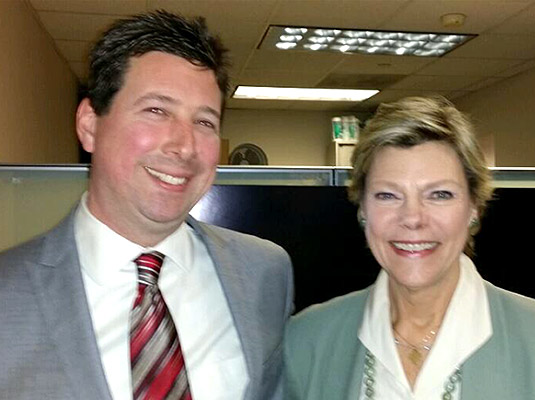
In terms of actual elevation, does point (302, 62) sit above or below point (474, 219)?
above

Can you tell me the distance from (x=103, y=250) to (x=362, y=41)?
3902 mm

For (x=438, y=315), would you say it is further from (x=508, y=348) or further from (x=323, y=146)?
(x=323, y=146)

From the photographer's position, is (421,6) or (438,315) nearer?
(438,315)

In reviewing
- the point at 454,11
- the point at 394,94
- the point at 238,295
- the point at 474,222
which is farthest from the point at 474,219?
the point at 394,94

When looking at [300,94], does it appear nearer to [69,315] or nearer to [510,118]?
[510,118]

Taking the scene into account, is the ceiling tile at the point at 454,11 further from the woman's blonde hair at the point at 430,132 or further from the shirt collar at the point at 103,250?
the shirt collar at the point at 103,250

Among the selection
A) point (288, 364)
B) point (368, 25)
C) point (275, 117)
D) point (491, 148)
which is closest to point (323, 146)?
point (275, 117)

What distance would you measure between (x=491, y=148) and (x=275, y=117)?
289 centimetres

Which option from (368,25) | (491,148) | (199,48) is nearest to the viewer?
(199,48)

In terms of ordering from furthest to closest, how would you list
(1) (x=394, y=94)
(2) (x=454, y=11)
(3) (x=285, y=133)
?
(3) (x=285, y=133)
(1) (x=394, y=94)
(2) (x=454, y=11)

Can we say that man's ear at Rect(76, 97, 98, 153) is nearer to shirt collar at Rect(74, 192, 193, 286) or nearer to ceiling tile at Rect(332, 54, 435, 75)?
shirt collar at Rect(74, 192, 193, 286)

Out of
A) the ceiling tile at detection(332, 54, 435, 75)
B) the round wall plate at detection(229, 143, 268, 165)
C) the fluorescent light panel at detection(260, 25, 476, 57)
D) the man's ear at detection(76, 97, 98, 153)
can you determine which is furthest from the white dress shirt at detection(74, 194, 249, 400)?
the round wall plate at detection(229, 143, 268, 165)

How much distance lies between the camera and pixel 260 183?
221 cm

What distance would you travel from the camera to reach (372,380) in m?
1.48
